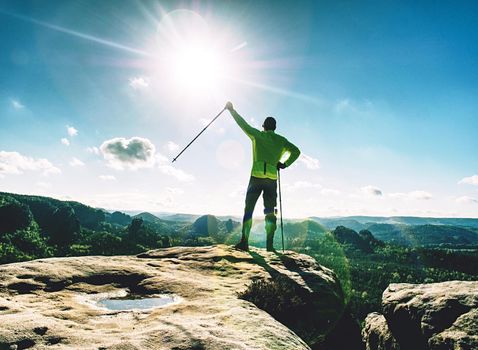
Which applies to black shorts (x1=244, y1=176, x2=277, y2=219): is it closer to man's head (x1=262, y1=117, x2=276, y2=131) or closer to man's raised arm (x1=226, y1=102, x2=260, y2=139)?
man's raised arm (x1=226, y1=102, x2=260, y2=139)

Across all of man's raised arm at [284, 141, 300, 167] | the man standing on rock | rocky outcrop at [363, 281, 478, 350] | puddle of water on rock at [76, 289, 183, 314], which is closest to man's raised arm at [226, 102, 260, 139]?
the man standing on rock

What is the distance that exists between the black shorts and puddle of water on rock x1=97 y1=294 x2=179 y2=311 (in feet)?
17.0

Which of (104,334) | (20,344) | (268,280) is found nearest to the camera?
(20,344)

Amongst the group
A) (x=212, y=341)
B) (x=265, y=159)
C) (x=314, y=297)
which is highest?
(x=265, y=159)

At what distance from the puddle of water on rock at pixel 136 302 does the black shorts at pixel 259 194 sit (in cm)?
517

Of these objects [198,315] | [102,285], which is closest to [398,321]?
[198,315]

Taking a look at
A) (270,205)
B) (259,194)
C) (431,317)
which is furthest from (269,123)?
(431,317)

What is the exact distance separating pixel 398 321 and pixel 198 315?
5484 millimetres

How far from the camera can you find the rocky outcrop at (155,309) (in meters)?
4.11

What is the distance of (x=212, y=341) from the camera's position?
403cm

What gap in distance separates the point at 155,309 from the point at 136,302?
2.73 feet

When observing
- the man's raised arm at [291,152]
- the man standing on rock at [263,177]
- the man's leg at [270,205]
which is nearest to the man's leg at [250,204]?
the man standing on rock at [263,177]

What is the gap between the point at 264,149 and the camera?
11.4 metres

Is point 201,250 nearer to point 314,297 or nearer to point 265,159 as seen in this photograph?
point 265,159
